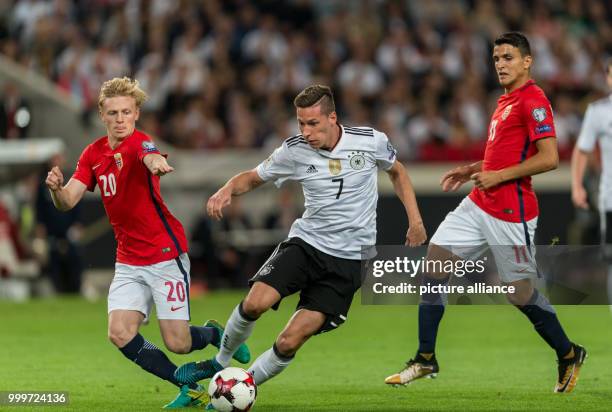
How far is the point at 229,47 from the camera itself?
21.6m

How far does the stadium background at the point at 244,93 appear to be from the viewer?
62.8 feet

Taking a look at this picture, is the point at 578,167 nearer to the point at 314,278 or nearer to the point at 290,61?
the point at 314,278

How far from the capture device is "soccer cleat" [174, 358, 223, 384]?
8125 millimetres

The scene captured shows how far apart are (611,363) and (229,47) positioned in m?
12.4

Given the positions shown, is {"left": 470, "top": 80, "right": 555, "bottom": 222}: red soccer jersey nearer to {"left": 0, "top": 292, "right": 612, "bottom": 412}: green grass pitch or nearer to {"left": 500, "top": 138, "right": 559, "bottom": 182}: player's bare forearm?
{"left": 500, "top": 138, "right": 559, "bottom": 182}: player's bare forearm

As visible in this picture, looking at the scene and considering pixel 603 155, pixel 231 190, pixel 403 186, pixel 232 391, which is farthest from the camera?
pixel 603 155

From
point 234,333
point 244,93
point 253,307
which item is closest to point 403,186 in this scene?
point 253,307

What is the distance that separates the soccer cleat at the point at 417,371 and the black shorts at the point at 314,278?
875mm

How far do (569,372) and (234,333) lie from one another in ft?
7.68

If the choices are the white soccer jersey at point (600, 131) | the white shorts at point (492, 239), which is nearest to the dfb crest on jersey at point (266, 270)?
the white shorts at point (492, 239)

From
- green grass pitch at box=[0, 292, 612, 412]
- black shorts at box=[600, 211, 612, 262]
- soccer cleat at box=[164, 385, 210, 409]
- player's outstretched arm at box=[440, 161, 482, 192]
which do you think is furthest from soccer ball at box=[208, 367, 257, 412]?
black shorts at box=[600, 211, 612, 262]

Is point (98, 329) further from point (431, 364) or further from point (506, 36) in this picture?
point (506, 36)

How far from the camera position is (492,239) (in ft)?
28.9

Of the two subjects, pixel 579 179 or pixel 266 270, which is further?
pixel 579 179
